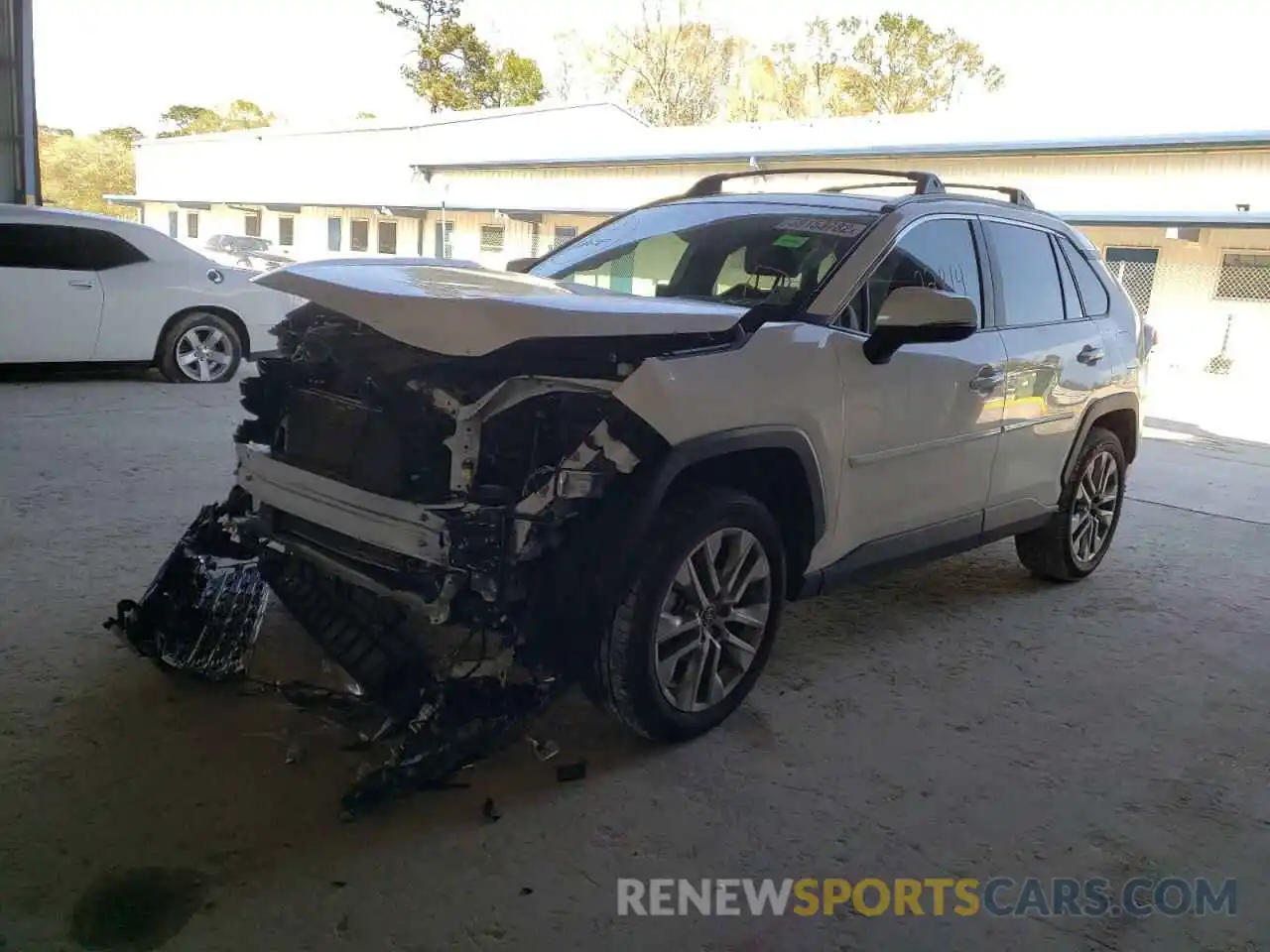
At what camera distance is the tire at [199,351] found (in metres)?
9.77

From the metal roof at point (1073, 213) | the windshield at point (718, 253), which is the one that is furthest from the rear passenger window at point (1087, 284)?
the windshield at point (718, 253)

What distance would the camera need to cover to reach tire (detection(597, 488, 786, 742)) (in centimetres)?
317

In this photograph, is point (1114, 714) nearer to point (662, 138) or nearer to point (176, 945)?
point (176, 945)

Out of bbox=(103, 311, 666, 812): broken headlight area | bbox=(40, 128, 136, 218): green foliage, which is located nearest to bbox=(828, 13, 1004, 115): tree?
bbox=(40, 128, 136, 218): green foliage

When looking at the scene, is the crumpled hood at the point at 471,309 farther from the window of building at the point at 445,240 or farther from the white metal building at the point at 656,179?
the window of building at the point at 445,240

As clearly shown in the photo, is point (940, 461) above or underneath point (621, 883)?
above

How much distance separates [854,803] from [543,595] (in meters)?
1.10

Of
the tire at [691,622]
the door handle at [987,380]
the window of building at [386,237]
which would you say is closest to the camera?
the tire at [691,622]

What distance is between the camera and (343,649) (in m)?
3.43

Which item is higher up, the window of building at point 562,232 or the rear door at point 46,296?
the window of building at point 562,232

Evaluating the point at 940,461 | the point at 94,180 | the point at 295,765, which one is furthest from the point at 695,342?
the point at 94,180

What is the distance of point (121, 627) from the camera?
397cm

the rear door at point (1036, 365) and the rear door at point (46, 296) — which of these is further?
the rear door at point (46, 296)

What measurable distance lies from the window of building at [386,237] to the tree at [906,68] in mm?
21217
